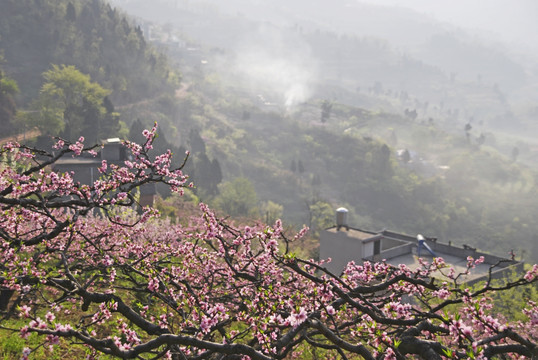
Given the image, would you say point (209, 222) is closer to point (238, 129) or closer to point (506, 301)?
point (506, 301)

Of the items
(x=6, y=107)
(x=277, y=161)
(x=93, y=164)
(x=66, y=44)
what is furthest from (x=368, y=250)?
(x=277, y=161)

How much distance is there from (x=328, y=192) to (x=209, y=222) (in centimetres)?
14326

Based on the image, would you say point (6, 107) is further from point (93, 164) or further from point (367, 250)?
point (367, 250)

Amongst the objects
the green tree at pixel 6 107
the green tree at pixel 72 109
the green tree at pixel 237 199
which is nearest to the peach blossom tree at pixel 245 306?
the green tree at pixel 72 109

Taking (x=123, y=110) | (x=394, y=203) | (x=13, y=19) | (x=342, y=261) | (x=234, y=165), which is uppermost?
(x=13, y=19)

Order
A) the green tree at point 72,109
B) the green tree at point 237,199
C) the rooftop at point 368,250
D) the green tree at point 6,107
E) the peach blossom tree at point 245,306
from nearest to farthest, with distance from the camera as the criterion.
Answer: the peach blossom tree at point 245,306, the rooftop at point 368,250, the green tree at point 72,109, the green tree at point 6,107, the green tree at point 237,199

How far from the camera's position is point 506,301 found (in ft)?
112

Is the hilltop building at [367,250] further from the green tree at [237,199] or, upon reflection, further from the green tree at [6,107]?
the green tree at [6,107]

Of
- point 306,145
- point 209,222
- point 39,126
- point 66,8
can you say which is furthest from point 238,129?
point 209,222

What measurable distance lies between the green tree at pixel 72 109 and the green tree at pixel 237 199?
24.4 metres

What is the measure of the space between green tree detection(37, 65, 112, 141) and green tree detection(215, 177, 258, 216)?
24411 mm

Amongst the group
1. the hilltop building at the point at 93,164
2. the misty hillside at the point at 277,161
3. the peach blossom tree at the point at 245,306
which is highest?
the peach blossom tree at the point at 245,306

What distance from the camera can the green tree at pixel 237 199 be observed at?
288ft

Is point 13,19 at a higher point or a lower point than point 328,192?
higher
